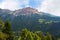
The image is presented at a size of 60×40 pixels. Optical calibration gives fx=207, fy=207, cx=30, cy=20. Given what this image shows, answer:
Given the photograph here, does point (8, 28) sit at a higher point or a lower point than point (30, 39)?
higher

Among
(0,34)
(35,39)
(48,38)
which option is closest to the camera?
(0,34)

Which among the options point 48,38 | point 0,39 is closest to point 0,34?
point 0,39

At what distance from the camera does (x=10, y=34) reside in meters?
58.4

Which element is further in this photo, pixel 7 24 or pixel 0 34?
pixel 7 24

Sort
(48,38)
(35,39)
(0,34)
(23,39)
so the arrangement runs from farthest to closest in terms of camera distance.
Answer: (48,38)
(35,39)
(23,39)
(0,34)

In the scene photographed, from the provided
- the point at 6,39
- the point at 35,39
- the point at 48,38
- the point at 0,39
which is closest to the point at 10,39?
the point at 6,39

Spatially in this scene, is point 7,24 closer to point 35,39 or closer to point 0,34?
point 0,34

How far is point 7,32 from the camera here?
57.8m

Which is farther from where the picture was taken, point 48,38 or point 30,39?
point 48,38

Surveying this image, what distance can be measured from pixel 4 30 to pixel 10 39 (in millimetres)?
3026

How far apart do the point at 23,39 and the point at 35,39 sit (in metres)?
9.92

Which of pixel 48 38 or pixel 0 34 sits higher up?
pixel 0 34

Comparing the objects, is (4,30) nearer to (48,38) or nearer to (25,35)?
(25,35)

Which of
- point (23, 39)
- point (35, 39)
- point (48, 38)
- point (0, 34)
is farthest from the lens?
point (48, 38)
